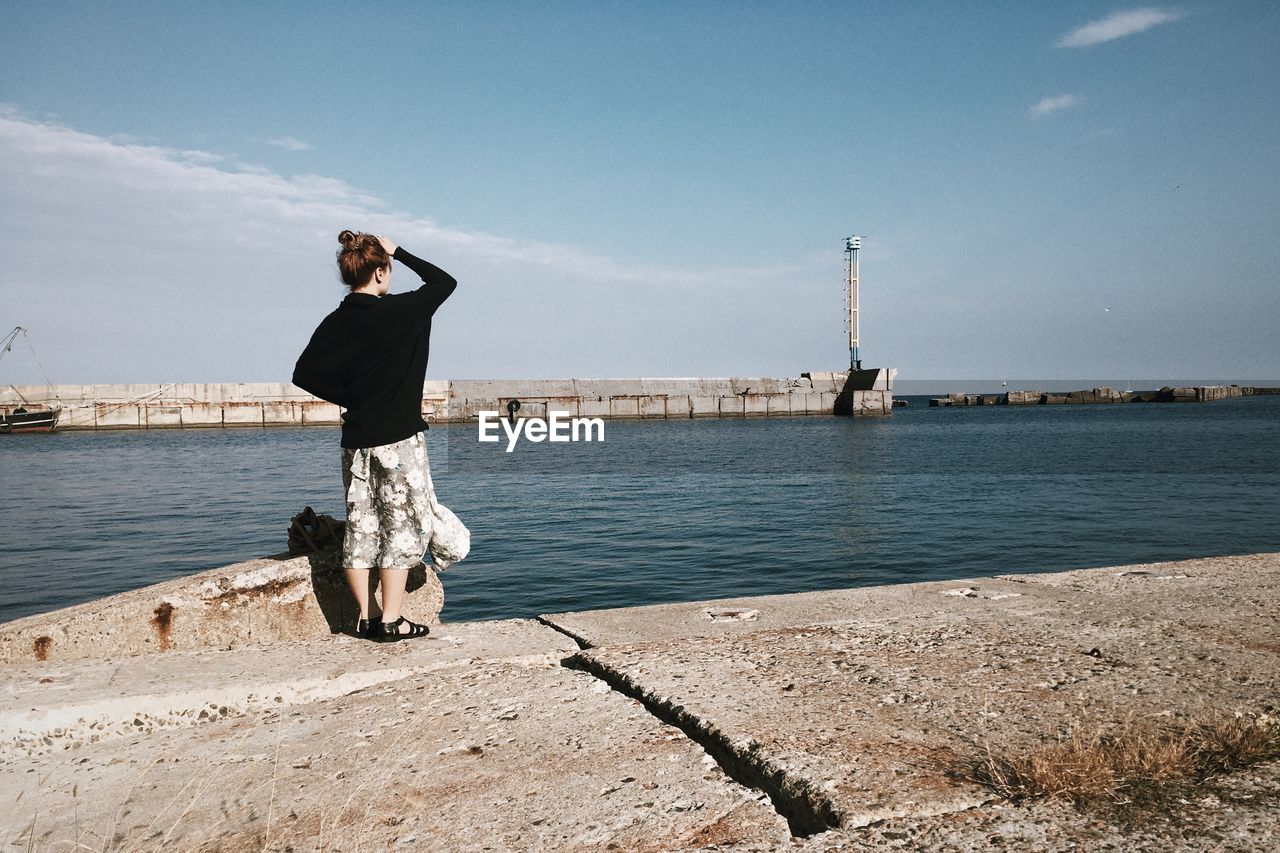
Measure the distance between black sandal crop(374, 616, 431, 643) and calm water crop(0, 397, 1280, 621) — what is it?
4.86 metres

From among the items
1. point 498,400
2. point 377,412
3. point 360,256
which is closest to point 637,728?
point 377,412

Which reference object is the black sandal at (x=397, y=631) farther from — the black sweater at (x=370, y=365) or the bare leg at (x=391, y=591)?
the black sweater at (x=370, y=365)

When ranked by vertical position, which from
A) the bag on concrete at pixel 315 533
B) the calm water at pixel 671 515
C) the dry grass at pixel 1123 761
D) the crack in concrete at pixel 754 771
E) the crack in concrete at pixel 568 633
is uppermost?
the bag on concrete at pixel 315 533

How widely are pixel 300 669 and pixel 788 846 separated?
1.99 m

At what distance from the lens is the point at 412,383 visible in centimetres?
356

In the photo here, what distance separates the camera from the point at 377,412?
3463mm

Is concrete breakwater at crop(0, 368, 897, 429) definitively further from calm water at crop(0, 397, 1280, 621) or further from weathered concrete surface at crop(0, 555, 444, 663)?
weathered concrete surface at crop(0, 555, 444, 663)

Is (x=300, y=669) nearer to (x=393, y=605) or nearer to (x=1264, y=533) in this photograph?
(x=393, y=605)

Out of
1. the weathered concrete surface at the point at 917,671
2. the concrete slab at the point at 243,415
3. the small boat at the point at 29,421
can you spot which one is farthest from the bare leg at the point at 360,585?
the small boat at the point at 29,421

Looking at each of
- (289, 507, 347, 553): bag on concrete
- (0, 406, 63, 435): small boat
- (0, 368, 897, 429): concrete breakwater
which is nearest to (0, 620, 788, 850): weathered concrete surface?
(289, 507, 347, 553): bag on concrete

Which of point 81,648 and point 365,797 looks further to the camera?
point 81,648

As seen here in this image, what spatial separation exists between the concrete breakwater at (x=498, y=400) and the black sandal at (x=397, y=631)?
4940 centimetres

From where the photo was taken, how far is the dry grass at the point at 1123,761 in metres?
2.01

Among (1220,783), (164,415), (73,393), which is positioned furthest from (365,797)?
(73,393)
